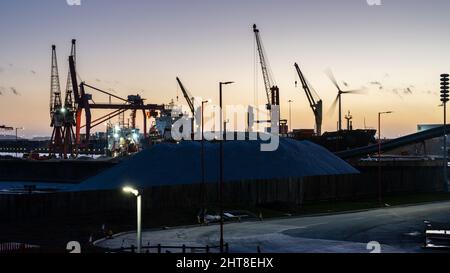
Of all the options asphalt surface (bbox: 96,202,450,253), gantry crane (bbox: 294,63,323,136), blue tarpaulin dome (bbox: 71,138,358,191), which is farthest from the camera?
gantry crane (bbox: 294,63,323,136)

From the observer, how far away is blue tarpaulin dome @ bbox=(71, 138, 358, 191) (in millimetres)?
78250

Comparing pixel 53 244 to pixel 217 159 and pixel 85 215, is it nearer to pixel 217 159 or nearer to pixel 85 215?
pixel 85 215

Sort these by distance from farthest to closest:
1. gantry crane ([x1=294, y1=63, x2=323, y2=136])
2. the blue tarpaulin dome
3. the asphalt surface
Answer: gantry crane ([x1=294, y1=63, x2=323, y2=136])
the blue tarpaulin dome
the asphalt surface

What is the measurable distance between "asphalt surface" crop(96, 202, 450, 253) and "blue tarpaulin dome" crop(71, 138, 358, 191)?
21.3 meters

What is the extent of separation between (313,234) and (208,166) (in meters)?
37.7

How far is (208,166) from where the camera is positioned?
271 ft

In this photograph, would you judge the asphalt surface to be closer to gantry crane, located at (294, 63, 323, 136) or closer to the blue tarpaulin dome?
the blue tarpaulin dome

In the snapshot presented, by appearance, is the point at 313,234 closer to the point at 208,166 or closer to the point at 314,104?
the point at 208,166

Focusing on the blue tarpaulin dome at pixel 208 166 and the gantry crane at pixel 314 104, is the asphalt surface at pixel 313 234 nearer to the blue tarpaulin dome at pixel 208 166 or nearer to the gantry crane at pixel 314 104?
the blue tarpaulin dome at pixel 208 166

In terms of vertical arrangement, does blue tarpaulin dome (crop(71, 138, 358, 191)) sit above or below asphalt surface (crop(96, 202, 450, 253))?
above

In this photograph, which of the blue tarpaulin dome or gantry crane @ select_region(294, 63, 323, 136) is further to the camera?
gantry crane @ select_region(294, 63, 323, 136)

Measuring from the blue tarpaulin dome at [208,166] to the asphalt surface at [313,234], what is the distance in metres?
21.3

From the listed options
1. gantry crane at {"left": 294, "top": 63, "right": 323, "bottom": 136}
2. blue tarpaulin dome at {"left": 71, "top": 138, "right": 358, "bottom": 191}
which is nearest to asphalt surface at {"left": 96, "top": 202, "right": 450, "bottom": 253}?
blue tarpaulin dome at {"left": 71, "top": 138, "right": 358, "bottom": 191}
